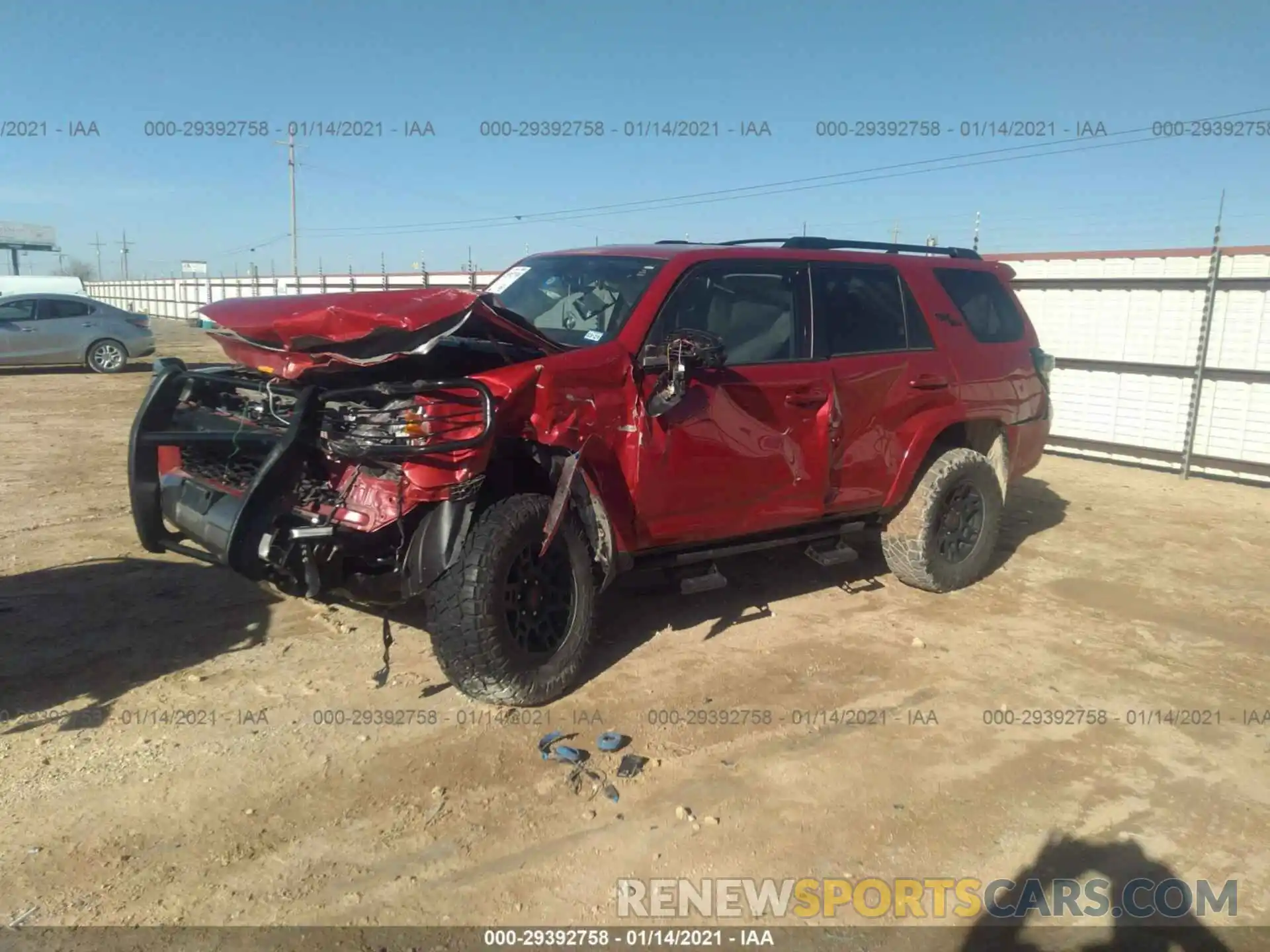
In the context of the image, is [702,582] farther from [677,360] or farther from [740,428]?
[677,360]

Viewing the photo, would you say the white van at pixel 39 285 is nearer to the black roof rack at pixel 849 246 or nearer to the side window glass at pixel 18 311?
the side window glass at pixel 18 311

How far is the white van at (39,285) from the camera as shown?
3819 centimetres

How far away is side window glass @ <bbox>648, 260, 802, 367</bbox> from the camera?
4.62 metres

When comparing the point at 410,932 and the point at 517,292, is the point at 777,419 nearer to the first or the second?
the point at 517,292

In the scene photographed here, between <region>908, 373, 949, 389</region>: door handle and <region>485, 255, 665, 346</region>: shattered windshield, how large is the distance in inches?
73.3

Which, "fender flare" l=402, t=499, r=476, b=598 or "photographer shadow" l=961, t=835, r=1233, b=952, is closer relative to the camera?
"photographer shadow" l=961, t=835, r=1233, b=952

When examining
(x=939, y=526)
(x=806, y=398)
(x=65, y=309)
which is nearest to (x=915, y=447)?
(x=939, y=526)

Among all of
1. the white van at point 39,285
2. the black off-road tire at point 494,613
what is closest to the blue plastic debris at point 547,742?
the black off-road tire at point 494,613

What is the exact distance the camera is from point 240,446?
3.87m

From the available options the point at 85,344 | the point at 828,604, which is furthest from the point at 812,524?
the point at 85,344

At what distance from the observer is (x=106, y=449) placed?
953 cm

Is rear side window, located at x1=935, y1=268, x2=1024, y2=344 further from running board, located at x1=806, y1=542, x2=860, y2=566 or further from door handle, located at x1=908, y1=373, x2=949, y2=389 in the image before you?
running board, located at x1=806, y1=542, x2=860, y2=566
